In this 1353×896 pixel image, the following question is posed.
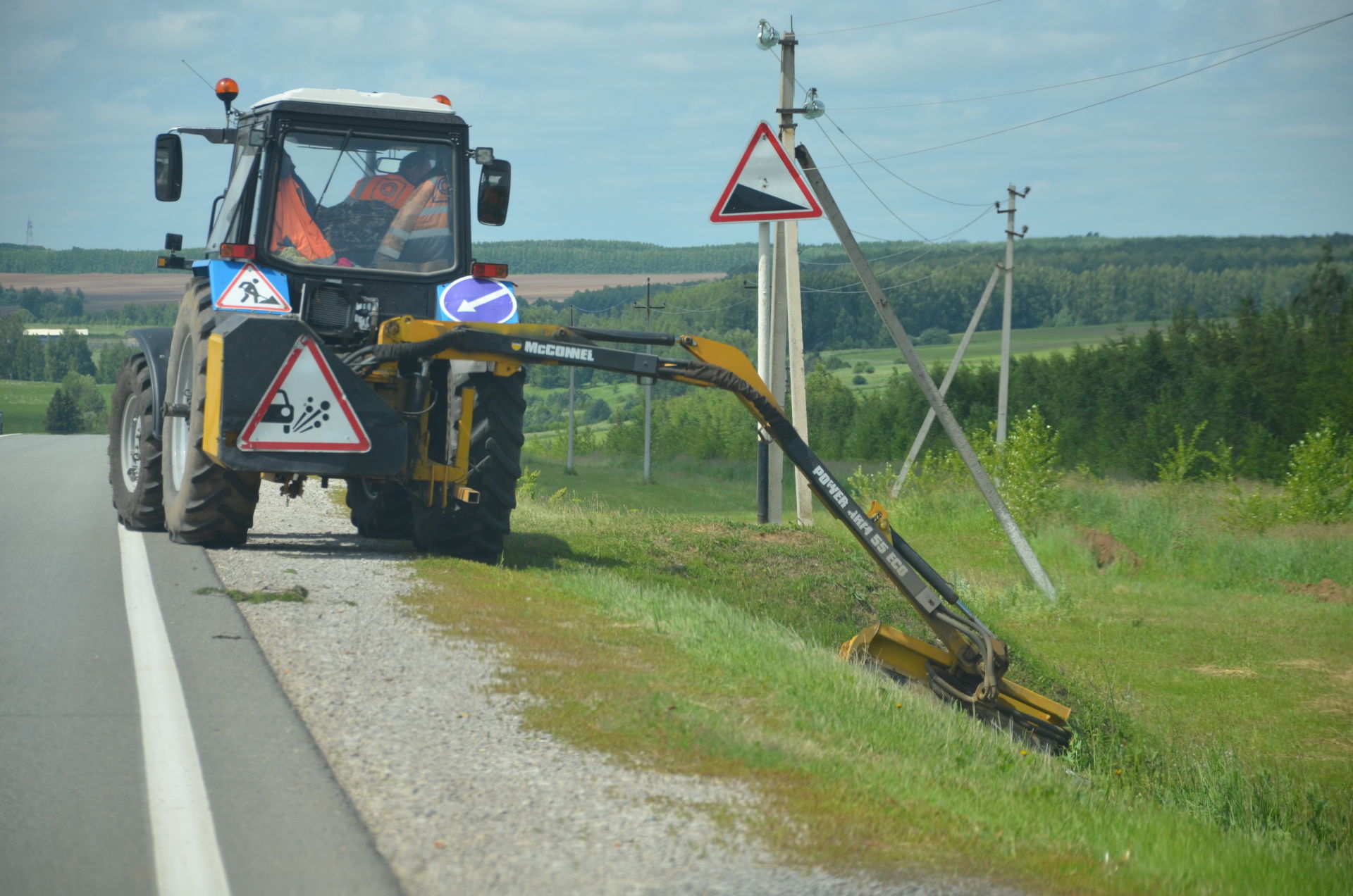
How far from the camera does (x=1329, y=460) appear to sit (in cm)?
2948

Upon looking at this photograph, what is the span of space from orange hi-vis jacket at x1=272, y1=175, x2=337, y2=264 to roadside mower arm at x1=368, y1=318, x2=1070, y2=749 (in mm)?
1674

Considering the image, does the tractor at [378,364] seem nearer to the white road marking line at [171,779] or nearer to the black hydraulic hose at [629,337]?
the black hydraulic hose at [629,337]

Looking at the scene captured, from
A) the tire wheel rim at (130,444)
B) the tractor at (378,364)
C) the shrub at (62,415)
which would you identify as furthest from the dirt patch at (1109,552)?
the shrub at (62,415)

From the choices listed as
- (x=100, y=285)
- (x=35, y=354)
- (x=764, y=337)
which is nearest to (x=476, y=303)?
(x=764, y=337)

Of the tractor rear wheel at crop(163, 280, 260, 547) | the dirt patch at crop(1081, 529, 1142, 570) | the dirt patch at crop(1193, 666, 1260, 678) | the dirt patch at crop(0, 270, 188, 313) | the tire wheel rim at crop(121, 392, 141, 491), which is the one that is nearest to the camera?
the tractor rear wheel at crop(163, 280, 260, 547)

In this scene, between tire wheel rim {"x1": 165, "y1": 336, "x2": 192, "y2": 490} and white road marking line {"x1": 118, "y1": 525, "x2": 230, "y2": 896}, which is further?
tire wheel rim {"x1": 165, "y1": 336, "x2": 192, "y2": 490}

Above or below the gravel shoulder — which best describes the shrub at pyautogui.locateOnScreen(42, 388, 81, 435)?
below

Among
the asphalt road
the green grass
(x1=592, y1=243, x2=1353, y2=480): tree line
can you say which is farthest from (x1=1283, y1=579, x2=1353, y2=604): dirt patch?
the green grass

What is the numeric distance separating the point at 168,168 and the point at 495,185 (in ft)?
8.64

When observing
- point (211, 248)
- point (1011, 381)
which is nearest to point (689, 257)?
point (1011, 381)

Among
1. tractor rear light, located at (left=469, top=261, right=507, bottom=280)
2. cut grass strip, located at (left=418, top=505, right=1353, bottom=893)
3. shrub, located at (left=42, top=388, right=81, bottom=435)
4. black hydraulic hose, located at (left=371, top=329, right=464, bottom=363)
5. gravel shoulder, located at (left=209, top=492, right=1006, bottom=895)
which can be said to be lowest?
shrub, located at (left=42, top=388, right=81, bottom=435)

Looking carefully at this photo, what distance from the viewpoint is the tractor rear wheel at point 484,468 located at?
975cm

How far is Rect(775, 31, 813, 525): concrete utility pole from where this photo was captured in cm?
1744

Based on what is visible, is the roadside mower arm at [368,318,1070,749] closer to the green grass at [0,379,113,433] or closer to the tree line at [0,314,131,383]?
the green grass at [0,379,113,433]
